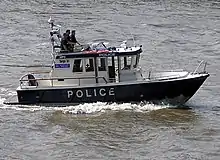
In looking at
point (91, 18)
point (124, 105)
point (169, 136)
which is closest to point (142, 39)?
point (91, 18)

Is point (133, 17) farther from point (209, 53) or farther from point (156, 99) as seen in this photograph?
point (156, 99)

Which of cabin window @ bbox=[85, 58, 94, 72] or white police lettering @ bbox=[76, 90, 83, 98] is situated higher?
cabin window @ bbox=[85, 58, 94, 72]

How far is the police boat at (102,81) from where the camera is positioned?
23.9 meters

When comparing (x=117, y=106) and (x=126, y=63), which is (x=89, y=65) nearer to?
(x=126, y=63)

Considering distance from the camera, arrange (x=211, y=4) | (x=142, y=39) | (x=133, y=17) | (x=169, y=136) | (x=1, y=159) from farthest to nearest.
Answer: (x=211, y=4)
(x=133, y=17)
(x=142, y=39)
(x=169, y=136)
(x=1, y=159)

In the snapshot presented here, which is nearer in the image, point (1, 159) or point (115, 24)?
point (1, 159)

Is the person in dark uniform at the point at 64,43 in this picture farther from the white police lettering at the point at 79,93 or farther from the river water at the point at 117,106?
the river water at the point at 117,106

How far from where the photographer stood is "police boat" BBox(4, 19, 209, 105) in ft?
78.5

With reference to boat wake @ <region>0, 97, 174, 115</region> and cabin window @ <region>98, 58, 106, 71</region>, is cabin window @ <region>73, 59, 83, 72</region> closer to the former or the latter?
cabin window @ <region>98, 58, 106, 71</region>

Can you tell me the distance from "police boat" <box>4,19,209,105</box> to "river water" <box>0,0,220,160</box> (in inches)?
15.0

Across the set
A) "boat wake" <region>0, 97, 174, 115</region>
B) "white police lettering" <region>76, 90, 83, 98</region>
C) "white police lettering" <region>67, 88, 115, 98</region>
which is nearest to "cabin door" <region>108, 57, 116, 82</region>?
"white police lettering" <region>67, 88, 115, 98</region>

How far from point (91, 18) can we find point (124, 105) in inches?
904

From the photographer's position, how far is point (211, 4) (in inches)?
2101

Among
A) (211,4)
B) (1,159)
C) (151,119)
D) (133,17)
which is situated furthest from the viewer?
(211,4)
